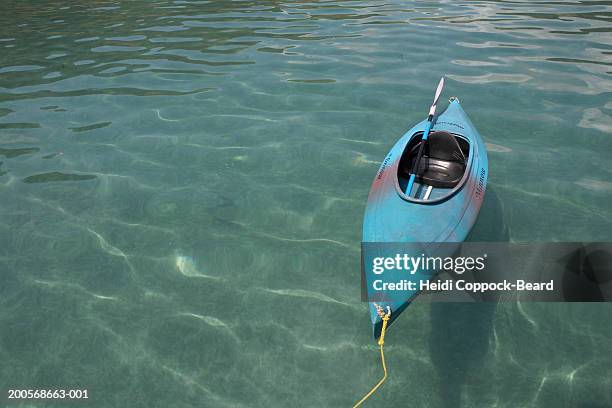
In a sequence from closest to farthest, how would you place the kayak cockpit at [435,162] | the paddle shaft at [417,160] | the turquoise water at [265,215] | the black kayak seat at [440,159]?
the turquoise water at [265,215]
the paddle shaft at [417,160]
the kayak cockpit at [435,162]
the black kayak seat at [440,159]

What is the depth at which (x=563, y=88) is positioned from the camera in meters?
12.1

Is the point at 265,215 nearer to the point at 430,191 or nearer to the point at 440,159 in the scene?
the point at 430,191

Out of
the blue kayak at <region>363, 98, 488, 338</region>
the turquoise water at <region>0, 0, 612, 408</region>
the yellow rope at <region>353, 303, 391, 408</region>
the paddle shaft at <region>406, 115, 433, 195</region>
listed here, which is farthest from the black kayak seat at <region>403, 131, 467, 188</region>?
the yellow rope at <region>353, 303, 391, 408</region>

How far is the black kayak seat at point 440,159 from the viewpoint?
283 inches

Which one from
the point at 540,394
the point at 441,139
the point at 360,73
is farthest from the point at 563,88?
the point at 540,394

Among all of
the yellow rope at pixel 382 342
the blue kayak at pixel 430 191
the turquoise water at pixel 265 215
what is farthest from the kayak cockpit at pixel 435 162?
the yellow rope at pixel 382 342

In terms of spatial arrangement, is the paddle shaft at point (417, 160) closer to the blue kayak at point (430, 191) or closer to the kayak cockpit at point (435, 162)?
the blue kayak at point (430, 191)

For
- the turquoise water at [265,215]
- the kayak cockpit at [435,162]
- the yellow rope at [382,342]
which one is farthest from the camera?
the kayak cockpit at [435,162]

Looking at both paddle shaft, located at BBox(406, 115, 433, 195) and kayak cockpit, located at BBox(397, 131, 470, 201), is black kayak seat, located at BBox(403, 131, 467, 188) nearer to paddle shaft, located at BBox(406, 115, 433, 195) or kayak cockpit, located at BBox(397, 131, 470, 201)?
kayak cockpit, located at BBox(397, 131, 470, 201)

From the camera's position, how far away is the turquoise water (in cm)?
530

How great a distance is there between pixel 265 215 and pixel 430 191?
9.40 feet

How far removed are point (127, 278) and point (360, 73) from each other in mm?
9791

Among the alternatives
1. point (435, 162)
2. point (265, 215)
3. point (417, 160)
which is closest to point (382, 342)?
point (417, 160)

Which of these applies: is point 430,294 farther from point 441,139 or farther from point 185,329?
point 185,329
